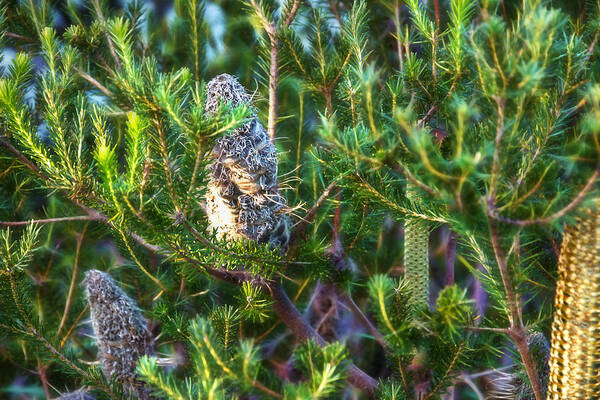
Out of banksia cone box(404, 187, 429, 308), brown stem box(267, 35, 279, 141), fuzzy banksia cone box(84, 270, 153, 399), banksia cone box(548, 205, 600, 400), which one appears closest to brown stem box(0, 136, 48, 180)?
fuzzy banksia cone box(84, 270, 153, 399)

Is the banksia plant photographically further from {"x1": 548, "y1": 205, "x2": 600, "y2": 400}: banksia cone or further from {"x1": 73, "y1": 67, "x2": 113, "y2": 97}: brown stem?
{"x1": 548, "y1": 205, "x2": 600, "y2": 400}: banksia cone

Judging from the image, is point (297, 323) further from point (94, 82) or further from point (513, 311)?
point (94, 82)

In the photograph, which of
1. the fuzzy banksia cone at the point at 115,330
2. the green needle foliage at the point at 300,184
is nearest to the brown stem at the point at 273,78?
the green needle foliage at the point at 300,184

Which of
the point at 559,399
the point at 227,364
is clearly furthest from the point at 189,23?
the point at 559,399

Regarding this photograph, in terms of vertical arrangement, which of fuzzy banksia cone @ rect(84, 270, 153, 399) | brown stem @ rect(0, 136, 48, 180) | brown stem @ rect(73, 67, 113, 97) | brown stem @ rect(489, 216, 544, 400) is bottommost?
fuzzy banksia cone @ rect(84, 270, 153, 399)

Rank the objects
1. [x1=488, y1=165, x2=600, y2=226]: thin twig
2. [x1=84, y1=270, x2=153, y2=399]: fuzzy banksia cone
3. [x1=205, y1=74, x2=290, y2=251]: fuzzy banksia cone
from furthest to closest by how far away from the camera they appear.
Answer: [x1=84, y1=270, x2=153, y2=399]: fuzzy banksia cone
[x1=205, y1=74, x2=290, y2=251]: fuzzy banksia cone
[x1=488, y1=165, x2=600, y2=226]: thin twig

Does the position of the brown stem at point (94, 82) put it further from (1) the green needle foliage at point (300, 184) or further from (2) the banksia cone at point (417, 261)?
(2) the banksia cone at point (417, 261)

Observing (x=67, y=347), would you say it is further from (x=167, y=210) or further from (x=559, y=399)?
(x=559, y=399)
